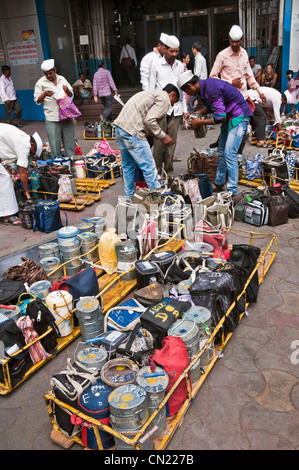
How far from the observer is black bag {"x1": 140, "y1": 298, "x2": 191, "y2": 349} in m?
3.44

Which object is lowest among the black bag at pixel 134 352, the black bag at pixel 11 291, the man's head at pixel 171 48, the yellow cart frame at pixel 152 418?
the yellow cart frame at pixel 152 418

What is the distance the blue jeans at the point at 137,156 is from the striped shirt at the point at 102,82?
767cm

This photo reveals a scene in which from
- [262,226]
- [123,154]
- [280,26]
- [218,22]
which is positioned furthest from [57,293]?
[218,22]

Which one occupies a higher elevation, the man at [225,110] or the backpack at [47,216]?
the man at [225,110]

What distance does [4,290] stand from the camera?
4234mm

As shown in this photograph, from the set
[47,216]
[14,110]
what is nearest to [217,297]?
[47,216]

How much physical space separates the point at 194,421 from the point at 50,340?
4.73 feet

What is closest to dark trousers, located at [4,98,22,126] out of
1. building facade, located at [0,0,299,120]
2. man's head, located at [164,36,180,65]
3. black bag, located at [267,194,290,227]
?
building facade, located at [0,0,299,120]

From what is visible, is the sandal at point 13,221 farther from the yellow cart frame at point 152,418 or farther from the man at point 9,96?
the man at point 9,96

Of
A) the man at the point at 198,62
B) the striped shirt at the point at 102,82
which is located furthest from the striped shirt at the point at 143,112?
the striped shirt at the point at 102,82

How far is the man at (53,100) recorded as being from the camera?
838cm

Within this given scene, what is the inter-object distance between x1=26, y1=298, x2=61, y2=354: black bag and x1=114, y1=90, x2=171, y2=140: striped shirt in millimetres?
3103

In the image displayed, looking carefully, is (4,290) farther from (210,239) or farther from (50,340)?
(210,239)

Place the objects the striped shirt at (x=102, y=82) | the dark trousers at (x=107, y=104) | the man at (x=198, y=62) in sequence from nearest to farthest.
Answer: the man at (x=198, y=62) < the striped shirt at (x=102, y=82) < the dark trousers at (x=107, y=104)
